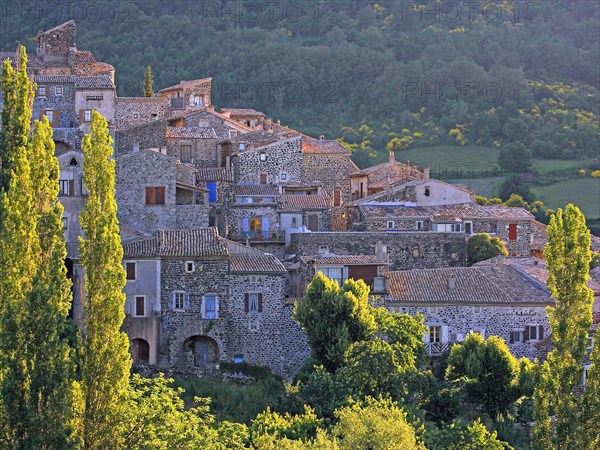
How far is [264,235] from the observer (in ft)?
217

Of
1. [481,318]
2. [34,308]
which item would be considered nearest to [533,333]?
[481,318]

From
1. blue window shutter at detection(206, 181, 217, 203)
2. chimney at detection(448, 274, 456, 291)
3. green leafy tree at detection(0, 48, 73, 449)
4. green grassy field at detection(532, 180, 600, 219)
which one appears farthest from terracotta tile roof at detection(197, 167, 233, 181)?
green grassy field at detection(532, 180, 600, 219)

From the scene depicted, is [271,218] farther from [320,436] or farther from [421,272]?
[320,436]

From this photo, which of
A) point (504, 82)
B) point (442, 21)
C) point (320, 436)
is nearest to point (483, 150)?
point (504, 82)

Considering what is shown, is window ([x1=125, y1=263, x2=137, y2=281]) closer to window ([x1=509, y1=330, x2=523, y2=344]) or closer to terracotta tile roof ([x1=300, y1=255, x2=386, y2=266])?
terracotta tile roof ([x1=300, y1=255, x2=386, y2=266])

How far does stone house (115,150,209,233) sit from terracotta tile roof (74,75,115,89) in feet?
38.7

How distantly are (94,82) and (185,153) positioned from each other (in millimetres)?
6355

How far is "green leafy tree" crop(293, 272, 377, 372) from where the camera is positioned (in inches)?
2135

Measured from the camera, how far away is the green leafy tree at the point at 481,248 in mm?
66312

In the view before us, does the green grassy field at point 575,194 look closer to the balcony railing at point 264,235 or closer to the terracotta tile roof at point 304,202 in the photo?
the terracotta tile roof at point 304,202

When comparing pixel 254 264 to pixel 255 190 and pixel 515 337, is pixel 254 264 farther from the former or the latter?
pixel 255 190

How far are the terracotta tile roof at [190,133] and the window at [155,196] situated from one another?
9719mm

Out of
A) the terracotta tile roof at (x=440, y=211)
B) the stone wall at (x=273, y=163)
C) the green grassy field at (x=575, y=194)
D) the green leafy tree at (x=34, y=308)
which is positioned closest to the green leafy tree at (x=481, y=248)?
the terracotta tile roof at (x=440, y=211)

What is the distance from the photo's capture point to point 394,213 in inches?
2704
